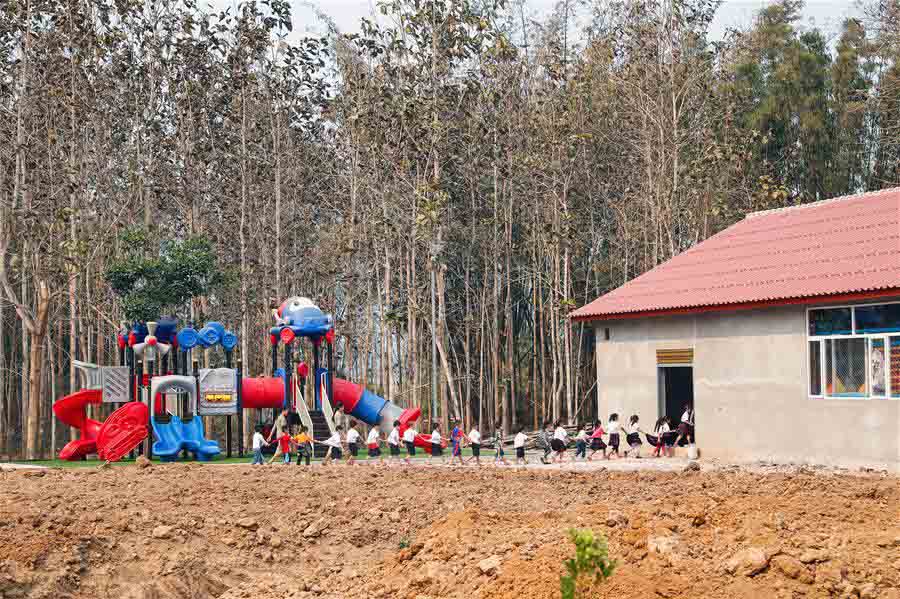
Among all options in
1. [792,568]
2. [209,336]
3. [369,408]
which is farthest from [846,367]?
[209,336]

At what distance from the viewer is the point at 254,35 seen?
121 ft

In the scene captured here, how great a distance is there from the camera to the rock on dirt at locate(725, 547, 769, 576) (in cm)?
968

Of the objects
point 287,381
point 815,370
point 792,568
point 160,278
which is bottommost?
point 792,568

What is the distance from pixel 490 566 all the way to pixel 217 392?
1713cm

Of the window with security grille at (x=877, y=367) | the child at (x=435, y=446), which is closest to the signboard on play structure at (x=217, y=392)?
the child at (x=435, y=446)

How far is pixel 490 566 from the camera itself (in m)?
10.6

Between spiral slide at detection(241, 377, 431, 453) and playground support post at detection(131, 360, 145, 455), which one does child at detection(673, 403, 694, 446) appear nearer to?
spiral slide at detection(241, 377, 431, 453)

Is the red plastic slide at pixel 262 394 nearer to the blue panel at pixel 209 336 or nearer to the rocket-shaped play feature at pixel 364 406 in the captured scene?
the blue panel at pixel 209 336

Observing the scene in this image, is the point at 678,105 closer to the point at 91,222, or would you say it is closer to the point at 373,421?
the point at 373,421

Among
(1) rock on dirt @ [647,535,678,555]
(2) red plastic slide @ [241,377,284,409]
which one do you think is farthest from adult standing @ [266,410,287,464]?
(1) rock on dirt @ [647,535,678,555]

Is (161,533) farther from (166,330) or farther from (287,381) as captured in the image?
(166,330)

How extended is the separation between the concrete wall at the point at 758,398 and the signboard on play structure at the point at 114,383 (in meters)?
10.6

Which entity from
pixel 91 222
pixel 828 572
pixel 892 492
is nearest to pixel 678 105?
pixel 91 222

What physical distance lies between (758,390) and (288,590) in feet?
39.5
